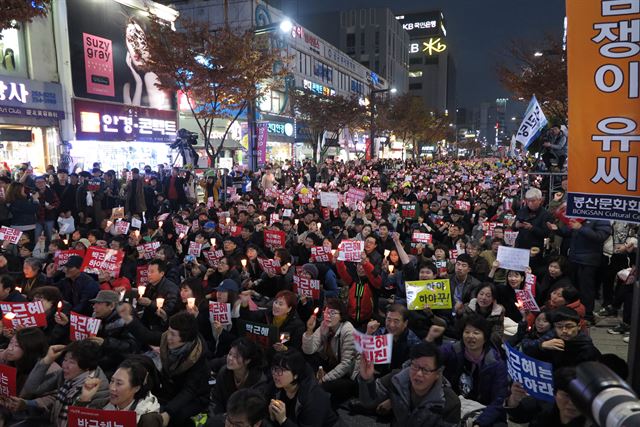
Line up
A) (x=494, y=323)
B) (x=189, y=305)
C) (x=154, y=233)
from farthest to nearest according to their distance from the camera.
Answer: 1. (x=154, y=233)
2. (x=189, y=305)
3. (x=494, y=323)

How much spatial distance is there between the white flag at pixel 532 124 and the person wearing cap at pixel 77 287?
8.53m

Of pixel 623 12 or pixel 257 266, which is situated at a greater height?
pixel 623 12

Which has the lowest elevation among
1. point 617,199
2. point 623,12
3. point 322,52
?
point 617,199

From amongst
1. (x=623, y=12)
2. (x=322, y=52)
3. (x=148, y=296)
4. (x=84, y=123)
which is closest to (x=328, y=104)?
(x=322, y=52)

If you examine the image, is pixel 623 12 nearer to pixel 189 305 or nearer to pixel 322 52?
pixel 189 305

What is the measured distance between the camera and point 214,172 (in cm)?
1686

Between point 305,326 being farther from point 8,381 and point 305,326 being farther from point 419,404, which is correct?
point 8,381

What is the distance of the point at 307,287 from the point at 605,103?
4102mm

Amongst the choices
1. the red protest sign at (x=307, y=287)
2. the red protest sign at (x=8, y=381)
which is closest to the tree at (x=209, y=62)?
the red protest sign at (x=307, y=287)

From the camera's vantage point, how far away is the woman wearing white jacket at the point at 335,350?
4844 mm

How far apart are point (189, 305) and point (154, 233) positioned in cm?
491

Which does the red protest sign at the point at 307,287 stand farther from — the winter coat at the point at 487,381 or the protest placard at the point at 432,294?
the winter coat at the point at 487,381

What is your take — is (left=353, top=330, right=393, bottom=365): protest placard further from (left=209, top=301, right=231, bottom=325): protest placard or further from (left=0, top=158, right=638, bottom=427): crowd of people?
(left=209, top=301, right=231, bottom=325): protest placard

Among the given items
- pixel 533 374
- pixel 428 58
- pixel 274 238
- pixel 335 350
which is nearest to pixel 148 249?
pixel 274 238
